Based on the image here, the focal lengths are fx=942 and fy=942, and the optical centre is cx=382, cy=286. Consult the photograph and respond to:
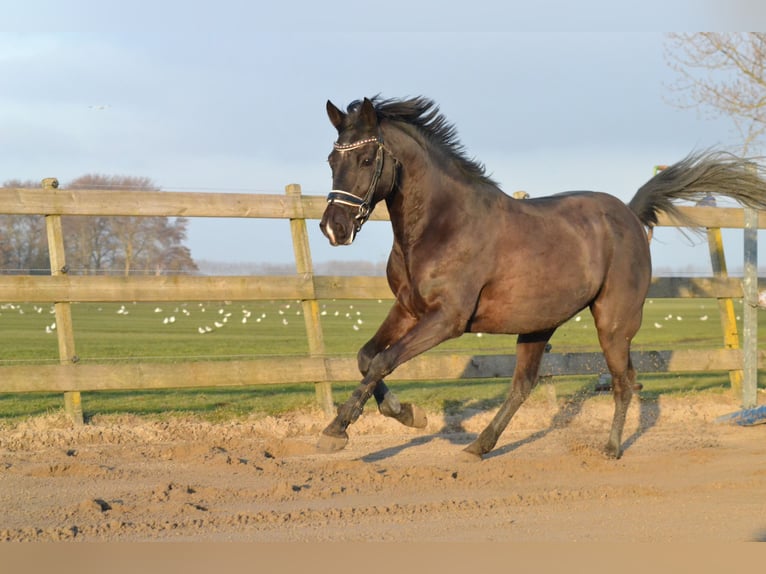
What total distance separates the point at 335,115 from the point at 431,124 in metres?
0.87

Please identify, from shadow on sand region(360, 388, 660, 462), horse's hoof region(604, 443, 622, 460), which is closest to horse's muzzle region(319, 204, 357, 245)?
shadow on sand region(360, 388, 660, 462)

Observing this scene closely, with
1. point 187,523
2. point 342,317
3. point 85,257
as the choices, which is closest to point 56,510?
point 187,523

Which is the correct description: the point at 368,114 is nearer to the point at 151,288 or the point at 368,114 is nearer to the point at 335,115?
the point at 335,115

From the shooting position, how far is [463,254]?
251 inches

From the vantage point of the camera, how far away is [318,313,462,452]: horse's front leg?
5898 millimetres

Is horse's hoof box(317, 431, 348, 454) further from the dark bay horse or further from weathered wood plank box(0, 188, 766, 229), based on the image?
weathered wood plank box(0, 188, 766, 229)

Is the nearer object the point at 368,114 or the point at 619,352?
the point at 368,114

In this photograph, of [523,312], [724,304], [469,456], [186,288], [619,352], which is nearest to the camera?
[523,312]

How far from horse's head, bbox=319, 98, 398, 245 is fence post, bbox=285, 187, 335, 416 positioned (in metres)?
2.34

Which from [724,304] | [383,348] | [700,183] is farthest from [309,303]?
[724,304]

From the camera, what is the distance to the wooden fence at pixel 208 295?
7.64m

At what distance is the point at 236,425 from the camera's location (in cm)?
791

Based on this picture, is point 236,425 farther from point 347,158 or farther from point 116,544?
point 116,544

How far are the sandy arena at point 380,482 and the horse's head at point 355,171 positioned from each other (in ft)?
5.31
